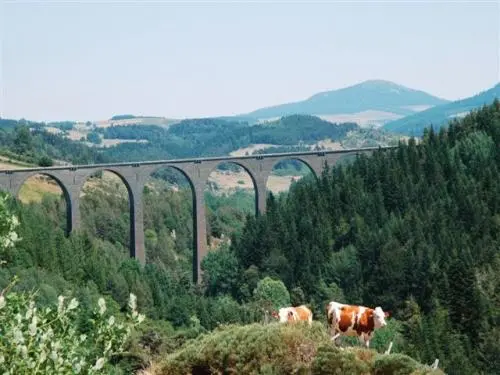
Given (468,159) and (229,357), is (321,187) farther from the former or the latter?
(229,357)

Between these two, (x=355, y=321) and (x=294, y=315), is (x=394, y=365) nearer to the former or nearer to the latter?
(x=355, y=321)

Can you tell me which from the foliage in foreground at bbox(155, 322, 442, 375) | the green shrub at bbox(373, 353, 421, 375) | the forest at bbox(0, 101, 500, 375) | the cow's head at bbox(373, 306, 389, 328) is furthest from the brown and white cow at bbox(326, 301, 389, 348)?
the forest at bbox(0, 101, 500, 375)

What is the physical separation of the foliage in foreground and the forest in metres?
45.3

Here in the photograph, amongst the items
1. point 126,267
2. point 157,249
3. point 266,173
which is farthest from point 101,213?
point 126,267

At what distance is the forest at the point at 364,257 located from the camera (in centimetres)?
8339

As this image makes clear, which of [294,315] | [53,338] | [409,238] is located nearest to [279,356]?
[294,315]

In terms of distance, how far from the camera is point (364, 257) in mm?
105812

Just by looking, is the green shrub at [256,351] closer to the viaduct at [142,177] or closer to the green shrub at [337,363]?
the green shrub at [337,363]

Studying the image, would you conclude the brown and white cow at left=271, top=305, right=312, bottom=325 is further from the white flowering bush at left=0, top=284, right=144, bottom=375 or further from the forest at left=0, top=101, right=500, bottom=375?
the forest at left=0, top=101, right=500, bottom=375

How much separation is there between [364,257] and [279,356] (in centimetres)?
8409

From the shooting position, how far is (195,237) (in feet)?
398

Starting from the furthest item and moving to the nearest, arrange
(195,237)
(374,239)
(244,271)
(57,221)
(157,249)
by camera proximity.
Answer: (157,249), (57,221), (195,237), (244,271), (374,239)

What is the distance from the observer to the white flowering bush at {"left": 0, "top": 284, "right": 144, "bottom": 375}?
11.4 metres

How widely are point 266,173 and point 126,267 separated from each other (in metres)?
26.8
